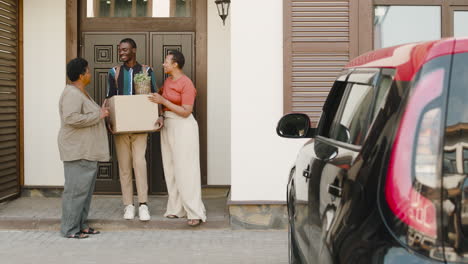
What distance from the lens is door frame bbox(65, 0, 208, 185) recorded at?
977 cm

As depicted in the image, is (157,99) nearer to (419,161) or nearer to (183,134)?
(183,134)

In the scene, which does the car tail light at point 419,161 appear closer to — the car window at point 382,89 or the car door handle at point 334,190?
the car window at point 382,89

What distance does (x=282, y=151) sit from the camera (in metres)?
8.07

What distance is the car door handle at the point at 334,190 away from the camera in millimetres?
3015

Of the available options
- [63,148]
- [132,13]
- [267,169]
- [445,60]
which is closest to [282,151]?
[267,169]

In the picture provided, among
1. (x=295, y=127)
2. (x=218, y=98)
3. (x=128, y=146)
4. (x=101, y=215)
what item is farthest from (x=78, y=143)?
(x=295, y=127)

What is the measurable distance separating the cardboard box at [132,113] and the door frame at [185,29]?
6.19 feet

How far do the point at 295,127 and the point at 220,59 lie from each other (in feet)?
17.0

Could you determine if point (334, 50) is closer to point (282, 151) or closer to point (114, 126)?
point (282, 151)

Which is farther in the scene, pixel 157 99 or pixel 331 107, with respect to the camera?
pixel 157 99

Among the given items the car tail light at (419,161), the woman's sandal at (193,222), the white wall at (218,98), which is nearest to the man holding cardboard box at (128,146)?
the woman's sandal at (193,222)

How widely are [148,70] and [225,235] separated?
2.09 meters

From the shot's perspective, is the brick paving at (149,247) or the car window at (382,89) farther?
the brick paving at (149,247)

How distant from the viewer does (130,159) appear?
836cm
